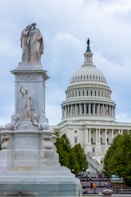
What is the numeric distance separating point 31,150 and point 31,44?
23.0 feet

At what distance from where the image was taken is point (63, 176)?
36.8 m

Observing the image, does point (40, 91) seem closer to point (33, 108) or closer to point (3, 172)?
point (33, 108)

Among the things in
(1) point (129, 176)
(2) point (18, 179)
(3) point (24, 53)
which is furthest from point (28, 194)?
(1) point (129, 176)

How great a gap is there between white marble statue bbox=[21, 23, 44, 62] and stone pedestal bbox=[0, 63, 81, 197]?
0.65m

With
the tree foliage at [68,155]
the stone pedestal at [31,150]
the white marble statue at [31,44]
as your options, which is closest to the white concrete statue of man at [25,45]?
the white marble statue at [31,44]

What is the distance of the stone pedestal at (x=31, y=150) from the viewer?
35.8 meters

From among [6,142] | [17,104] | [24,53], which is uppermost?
[24,53]

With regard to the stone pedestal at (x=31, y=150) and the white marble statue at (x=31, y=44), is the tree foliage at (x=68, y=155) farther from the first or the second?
the stone pedestal at (x=31, y=150)

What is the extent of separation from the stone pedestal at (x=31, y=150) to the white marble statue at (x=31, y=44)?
0.65 meters

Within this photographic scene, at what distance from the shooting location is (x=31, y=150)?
126 feet

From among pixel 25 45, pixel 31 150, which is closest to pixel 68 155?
pixel 25 45

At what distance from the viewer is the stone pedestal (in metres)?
35.8

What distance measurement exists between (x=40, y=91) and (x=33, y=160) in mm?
4489

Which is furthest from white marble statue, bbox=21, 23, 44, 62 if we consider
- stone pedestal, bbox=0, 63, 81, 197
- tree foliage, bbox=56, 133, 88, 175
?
tree foliage, bbox=56, 133, 88, 175
